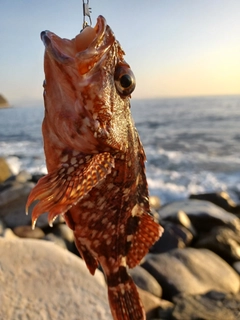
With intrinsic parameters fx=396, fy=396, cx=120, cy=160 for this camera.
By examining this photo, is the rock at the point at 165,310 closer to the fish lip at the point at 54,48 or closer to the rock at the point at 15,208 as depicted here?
the rock at the point at 15,208

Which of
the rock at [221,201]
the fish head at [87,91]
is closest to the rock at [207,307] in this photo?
the fish head at [87,91]

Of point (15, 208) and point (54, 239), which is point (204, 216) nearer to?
point (54, 239)

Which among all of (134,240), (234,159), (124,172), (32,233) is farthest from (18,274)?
(234,159)

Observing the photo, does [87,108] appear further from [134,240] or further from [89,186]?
[134,240]

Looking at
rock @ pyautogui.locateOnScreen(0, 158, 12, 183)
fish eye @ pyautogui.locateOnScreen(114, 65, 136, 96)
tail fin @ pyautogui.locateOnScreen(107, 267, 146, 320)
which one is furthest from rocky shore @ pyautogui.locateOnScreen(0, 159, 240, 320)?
rock @ pyautogui.locateOnScreen(0, 158, 12, 183)

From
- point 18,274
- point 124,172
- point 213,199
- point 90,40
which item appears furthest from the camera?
point 213,199

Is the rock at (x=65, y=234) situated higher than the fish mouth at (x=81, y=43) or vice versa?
the fish mouth at (x=81, y=43)

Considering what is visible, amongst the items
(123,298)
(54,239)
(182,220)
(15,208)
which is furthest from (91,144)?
(182,220)

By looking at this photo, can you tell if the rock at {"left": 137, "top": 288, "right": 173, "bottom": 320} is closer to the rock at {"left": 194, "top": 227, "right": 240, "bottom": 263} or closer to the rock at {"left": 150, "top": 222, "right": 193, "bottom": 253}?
the rock at {"left": 150, "top": 222, "right": 193, "bottom": 253}
